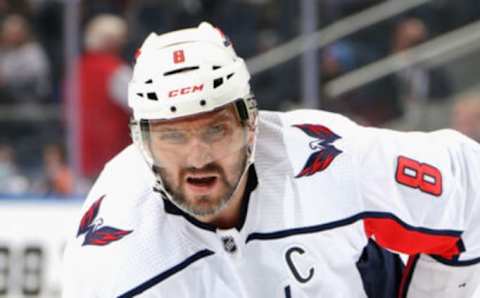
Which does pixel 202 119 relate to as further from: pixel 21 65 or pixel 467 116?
pixel 21 65

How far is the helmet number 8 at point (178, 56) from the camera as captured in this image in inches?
111

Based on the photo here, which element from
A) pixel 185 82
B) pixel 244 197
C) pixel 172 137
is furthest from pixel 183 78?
pixel 244 197

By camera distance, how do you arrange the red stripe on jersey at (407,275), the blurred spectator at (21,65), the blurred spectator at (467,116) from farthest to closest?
the blurred spectator at (21,65), the blurred spectator at (467,116), the red stripe on jersey at (407,275)

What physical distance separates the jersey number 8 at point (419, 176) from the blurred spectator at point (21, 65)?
373 centimetres

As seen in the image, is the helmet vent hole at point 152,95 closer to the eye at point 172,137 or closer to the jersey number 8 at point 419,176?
the eye at point 172,137

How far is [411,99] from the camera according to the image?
6.47 m

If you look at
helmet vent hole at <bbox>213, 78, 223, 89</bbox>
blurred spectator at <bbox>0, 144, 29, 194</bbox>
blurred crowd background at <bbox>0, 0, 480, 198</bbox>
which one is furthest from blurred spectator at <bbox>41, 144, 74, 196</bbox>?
helmet vent hole at <bbox>213, 78, 223, 89</bbox>

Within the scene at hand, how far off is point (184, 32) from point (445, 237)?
0.74 meters

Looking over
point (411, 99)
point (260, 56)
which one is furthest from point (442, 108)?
point (260, 56)

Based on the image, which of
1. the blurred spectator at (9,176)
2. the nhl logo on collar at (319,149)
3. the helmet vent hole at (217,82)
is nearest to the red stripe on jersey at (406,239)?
the nhl logo on collar at (319,149)

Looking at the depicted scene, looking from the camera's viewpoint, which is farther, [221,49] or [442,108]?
[442,108]

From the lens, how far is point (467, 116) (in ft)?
20.9

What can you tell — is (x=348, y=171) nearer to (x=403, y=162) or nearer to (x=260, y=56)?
(x=403, y=162)

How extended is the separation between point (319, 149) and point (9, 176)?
145 inches
